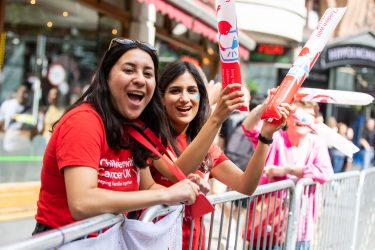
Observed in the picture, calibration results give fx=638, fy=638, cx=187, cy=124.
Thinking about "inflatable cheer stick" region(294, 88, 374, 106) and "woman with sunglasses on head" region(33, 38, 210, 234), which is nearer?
"woman with sunglasses on head" region(33, 38, 210, 234)

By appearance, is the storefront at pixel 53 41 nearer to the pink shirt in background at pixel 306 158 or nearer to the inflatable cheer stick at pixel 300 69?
the pink shirt in background at pixel 306 158

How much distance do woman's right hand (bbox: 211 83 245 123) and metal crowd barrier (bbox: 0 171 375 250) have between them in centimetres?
51

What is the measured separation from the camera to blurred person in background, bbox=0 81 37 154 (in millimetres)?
8448

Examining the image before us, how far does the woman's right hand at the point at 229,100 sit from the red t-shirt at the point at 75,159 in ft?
1.67

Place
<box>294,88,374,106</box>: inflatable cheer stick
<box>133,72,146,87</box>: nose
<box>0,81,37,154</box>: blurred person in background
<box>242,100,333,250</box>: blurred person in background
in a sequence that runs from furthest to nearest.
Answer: <box>0,81,37,154</box>: blurred person in background, <box>242,100,333,250</box>: blurred person in background, <box>294,88,374,106</box>: inflatable cheer stick, <box>133,72,146,87</box>: nose

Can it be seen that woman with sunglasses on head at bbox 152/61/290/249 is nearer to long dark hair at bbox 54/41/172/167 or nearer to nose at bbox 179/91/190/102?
nose at bbox 179/91/190/102

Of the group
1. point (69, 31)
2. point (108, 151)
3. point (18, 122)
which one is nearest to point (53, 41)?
point (69, 31)

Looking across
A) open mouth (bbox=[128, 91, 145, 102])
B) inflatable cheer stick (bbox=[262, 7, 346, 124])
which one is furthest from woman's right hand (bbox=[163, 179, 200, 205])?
inflatable cheer stick (bbox=[262, 7, 346, 124])

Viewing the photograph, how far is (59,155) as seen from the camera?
2.38m

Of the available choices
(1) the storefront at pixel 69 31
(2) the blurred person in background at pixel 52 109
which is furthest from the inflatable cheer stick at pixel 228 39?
(2) the blurred person in background at pixel 52 109

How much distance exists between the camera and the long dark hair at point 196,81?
338 centimetres

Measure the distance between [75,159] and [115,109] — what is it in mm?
417

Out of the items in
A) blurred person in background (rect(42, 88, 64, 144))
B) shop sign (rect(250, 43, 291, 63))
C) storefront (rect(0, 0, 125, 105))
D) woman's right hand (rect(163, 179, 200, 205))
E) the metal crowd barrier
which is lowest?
the metal crowd barrier

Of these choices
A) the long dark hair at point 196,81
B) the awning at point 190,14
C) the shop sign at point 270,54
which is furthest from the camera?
the shop sign at point 270,54
